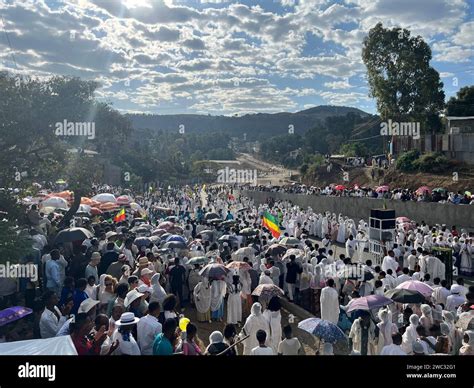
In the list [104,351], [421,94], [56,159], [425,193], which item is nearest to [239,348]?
[104,351]

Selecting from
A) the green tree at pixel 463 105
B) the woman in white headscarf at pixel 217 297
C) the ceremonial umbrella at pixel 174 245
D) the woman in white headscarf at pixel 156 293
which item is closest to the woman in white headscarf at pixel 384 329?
the woman in white headscarf at pixel 217 297

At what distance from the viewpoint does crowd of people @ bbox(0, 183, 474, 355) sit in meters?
4.72

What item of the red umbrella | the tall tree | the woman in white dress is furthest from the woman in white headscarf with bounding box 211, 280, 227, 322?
the tall tree

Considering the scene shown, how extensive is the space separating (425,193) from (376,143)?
1703 inches

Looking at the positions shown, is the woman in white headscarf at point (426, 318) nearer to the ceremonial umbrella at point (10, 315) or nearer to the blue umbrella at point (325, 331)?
the blue umbrella at point (325, 331)

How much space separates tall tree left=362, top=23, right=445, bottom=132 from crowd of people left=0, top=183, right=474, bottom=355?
1772 cm

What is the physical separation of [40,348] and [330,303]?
16.4 ft

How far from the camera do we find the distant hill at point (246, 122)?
165750mm

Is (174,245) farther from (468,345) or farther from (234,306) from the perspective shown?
(468,345)

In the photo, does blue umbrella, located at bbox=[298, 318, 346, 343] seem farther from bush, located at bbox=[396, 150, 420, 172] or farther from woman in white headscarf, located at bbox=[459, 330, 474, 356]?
bush, located at bbox=[396, 150, 420, 172]

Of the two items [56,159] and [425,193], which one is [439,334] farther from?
[425,193]

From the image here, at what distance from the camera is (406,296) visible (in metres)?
6.06

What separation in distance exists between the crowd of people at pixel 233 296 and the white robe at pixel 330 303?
17mm

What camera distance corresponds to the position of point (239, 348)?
6621mm
